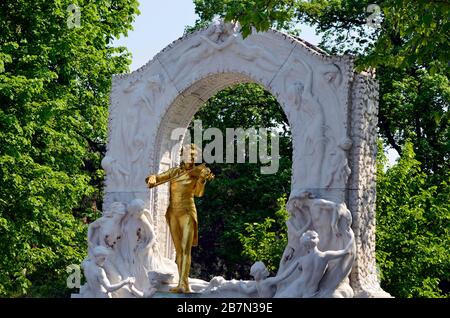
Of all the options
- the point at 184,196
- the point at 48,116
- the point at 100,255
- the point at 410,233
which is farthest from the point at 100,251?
the point at 410,233

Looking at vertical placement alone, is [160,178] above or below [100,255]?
above

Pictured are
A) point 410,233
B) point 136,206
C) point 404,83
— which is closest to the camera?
point 136,206

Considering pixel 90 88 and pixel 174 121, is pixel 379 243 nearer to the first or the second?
pixel 174 121

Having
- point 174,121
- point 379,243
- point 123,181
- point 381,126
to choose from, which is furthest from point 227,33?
point 381,126

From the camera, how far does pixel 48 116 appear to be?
1792 cm

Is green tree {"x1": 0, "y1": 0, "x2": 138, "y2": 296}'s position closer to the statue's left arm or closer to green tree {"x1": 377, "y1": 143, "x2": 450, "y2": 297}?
the statue's left arm

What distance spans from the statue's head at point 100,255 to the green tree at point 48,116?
391 centimetres

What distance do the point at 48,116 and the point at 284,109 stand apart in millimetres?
6063

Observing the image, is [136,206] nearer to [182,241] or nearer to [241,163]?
[182,241]

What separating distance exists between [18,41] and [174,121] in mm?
5234

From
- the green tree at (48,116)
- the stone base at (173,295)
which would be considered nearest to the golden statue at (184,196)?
the stone base at (173,295)

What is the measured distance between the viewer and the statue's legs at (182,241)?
13.5 metres

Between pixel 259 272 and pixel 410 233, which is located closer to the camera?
pixel 259 272

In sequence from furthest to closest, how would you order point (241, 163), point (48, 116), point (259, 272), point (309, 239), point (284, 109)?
1. point (241, 163)
2. point (48, 116)
3. point (284, 109)
4. point (259, 272)
5. point (309, 239)
